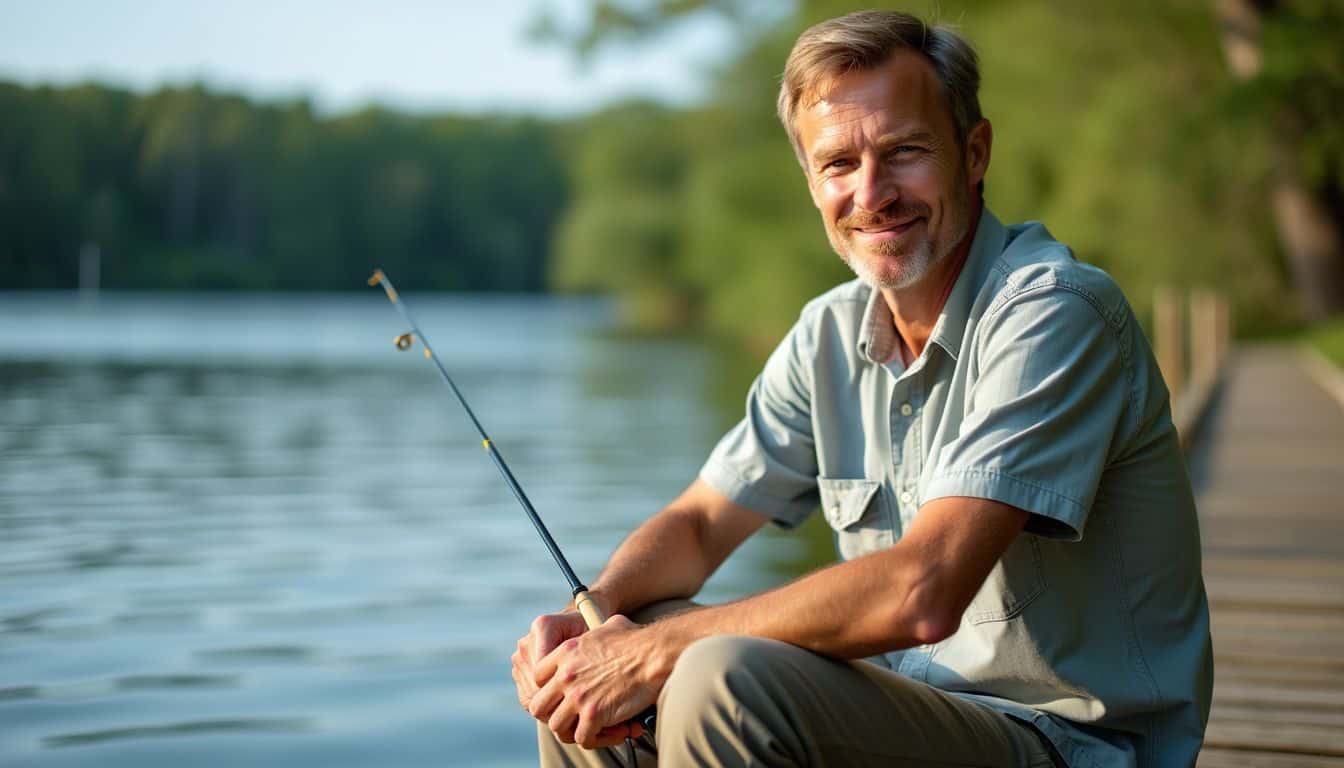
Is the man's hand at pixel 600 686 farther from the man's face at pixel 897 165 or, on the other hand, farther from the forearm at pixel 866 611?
the man's face at pixel 897 165

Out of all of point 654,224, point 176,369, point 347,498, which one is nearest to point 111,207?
point 654,224

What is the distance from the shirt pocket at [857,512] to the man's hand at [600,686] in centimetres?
37

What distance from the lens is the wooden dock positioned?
97.1 inches

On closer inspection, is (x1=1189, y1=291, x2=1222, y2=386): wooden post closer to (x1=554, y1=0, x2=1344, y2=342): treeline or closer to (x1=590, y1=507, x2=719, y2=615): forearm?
(x1=554, y1=0, x2=1344, y2=342): treeline

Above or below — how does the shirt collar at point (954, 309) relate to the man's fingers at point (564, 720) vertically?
above

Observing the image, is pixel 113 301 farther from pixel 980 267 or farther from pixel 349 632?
pixel 980 267

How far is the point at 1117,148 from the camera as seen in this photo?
1811 cm

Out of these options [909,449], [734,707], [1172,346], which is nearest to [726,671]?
[734,707]

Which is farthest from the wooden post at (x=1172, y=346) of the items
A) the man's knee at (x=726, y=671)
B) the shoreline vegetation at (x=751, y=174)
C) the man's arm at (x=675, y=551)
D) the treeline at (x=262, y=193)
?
the treeline at (x=262, y=193)

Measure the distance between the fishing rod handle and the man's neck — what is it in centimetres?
49

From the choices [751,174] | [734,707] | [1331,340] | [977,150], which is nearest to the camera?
[734,707]

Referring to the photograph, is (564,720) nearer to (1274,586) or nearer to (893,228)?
(893,228)

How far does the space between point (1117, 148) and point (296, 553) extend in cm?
1446

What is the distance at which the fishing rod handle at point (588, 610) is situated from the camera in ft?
5.95
